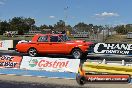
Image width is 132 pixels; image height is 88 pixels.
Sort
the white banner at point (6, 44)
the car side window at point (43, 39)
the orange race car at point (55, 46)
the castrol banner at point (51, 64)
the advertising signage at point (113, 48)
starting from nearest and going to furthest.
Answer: the castrol banner at point (51, 64) → the orange race car at point (55, 46) → the car side window at point (43, 39) → the advertising signage at point (113, 48) → the white banner at point (6, 44)

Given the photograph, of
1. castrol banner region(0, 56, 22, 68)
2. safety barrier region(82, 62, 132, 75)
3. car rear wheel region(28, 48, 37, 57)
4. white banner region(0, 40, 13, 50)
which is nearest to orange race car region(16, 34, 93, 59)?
car rear wheel region(28, 48, 37, 57)

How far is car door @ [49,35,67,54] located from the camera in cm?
2283

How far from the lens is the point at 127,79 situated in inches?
541

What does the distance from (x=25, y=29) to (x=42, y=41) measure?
109 meters

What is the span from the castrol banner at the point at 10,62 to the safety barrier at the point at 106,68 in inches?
154

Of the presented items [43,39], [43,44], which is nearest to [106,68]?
[43,44]

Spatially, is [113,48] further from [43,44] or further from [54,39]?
[43,44]

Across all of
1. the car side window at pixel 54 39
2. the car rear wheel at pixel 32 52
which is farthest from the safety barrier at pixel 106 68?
the car rear wheel at pixel 32 52

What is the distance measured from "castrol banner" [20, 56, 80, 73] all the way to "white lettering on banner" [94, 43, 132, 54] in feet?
28.0

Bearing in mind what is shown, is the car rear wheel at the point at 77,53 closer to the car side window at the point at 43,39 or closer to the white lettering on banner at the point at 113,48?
the car side window at the point at 43,39

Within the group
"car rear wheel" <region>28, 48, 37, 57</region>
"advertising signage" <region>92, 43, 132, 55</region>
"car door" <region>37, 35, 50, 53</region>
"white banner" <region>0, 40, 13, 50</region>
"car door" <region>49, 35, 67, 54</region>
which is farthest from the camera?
"white banner" <region>0, 40, 13, 50</region>

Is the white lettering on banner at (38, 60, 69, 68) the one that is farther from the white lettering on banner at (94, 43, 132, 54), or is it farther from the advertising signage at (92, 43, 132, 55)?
the white lettering on banner at (94, 43, 132, 54)

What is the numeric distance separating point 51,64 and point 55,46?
6202 mm

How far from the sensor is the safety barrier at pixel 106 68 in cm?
1535
